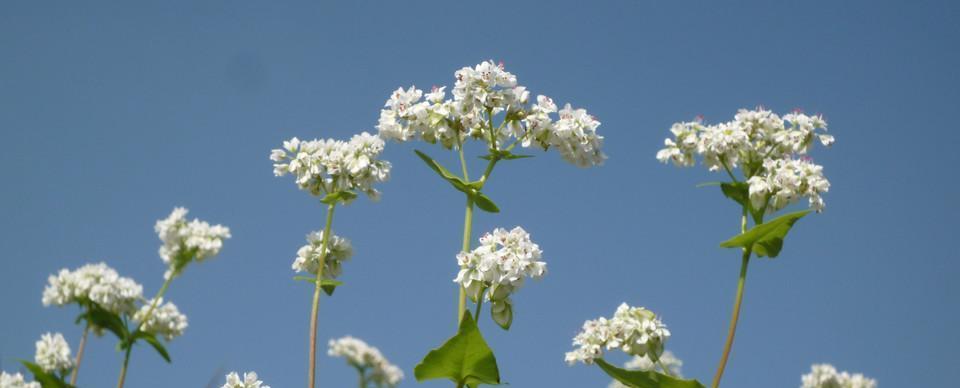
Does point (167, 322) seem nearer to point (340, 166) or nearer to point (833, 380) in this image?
point (340, 166)

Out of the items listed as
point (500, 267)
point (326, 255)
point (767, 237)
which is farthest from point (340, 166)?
point (767, 237)

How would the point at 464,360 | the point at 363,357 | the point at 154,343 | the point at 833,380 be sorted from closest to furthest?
the point at 464,360 → the point at 154,343 → the point at 833,380 → the point at 363,357

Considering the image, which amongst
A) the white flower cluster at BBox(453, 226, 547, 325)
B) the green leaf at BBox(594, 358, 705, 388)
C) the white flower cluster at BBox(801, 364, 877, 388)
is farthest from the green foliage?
the white flower cluster at BBox(801, 364, 877, 388)

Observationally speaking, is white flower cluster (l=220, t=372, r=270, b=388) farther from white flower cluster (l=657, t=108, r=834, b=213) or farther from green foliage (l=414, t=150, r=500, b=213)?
→ white flower cluster (l=657, t=108, r=834, b=213)

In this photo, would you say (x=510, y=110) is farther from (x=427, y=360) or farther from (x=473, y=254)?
(x=427, y=360)

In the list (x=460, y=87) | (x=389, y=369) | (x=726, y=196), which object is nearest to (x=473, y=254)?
(x=460, y=87)

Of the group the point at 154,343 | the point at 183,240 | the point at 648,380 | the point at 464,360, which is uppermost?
the point at 183,240
